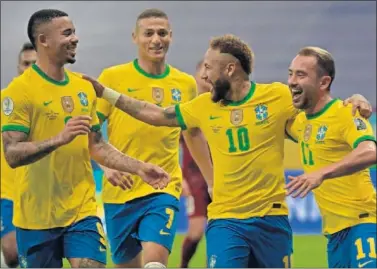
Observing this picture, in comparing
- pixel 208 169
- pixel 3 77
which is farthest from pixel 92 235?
pixel 3 77

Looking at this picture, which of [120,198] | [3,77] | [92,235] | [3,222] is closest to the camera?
[92,235]

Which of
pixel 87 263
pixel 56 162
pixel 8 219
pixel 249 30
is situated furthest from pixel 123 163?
pixel 249 30

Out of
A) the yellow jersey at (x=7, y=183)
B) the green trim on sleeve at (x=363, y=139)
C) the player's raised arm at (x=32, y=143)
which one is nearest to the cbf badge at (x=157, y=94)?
the player's raised arm at (x=32, y=143)

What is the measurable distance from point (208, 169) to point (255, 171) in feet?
3.86

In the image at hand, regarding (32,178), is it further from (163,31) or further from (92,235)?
(163,31)

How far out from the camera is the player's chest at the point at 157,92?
7145mm

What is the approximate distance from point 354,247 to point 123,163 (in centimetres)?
139

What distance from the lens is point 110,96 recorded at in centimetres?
661

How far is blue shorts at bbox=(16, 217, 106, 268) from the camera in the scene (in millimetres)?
6031

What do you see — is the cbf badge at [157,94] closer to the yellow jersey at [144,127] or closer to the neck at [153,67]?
the yellow jersey at [144,127]

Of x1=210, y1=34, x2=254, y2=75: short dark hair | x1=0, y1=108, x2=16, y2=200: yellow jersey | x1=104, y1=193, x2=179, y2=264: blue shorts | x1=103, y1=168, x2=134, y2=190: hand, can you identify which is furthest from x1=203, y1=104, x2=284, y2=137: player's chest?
x1=0, y1=108, x2=16, y2=200: yellow jersey

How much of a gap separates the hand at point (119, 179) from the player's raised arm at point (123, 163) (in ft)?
0.73

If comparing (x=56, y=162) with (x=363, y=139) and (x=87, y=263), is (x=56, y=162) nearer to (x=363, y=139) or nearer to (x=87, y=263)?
(x=87, y=263)

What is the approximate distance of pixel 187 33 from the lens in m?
14.0
